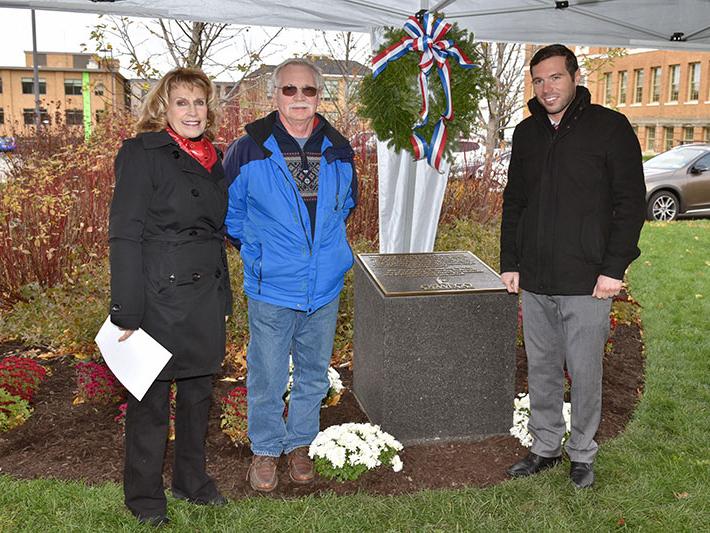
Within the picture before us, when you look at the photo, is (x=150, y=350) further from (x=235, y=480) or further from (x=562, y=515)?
(x=562, y=515)

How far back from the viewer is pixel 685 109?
37.0 m

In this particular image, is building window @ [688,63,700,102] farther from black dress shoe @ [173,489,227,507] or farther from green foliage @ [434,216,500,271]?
black dress shoe @ [173,489,227,507]

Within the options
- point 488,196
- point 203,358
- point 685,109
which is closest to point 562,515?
point 203,358

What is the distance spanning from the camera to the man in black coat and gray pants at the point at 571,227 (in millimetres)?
3494

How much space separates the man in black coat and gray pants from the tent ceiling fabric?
1859 mm

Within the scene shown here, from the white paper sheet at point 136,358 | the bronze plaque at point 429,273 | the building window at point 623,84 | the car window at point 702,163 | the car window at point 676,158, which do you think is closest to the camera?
the white paper sheet at point 136,358

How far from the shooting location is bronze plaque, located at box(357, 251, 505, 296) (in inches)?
166

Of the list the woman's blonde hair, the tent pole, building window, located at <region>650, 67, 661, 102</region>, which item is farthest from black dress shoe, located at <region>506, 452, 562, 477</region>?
building window, located at <region>650, 67, 661, 102</region>

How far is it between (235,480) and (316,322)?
1.00 m

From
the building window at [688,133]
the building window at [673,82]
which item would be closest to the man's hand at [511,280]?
the building window at [688,133]

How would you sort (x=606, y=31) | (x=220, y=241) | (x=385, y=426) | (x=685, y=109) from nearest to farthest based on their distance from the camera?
(x=220, y=241) → (x=385, y=426) → (x=606, y=31) → (x=685, y=109)

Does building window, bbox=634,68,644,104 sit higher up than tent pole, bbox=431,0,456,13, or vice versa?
building window, bbox=634,68,644,104

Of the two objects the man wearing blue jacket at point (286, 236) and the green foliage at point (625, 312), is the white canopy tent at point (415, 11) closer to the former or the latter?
the man wearing blue jacket at point (286, 236)

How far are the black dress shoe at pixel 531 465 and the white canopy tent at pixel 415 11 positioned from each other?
2.00 metres
